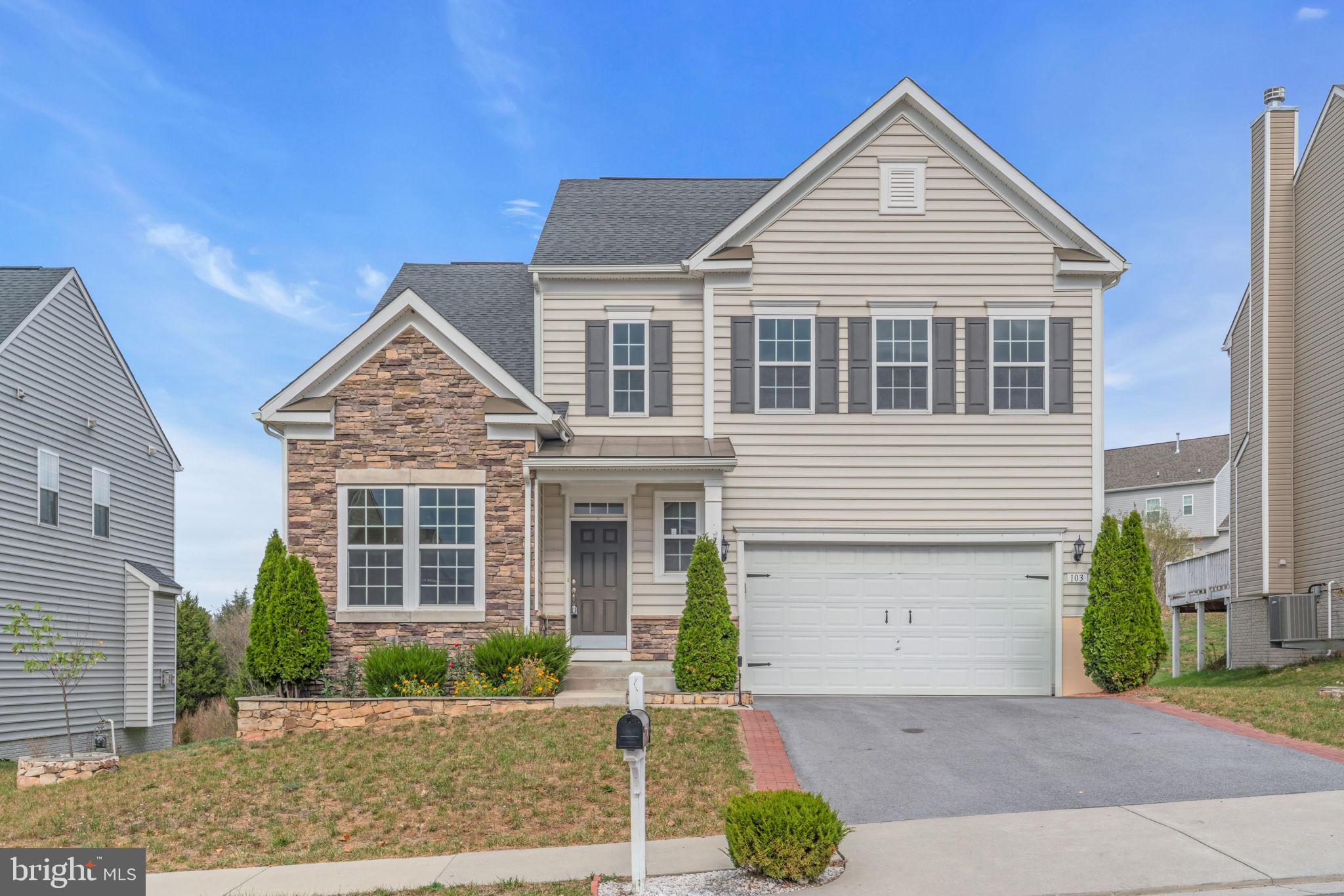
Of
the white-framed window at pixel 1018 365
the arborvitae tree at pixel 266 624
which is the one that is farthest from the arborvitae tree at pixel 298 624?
the white-framed window at pixel 1018 365

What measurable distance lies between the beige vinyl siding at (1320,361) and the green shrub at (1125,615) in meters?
6.10

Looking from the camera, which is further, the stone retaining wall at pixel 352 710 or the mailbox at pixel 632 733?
the stone retaining wall at pixel 352 710

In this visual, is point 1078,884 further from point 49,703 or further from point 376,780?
point 49,703

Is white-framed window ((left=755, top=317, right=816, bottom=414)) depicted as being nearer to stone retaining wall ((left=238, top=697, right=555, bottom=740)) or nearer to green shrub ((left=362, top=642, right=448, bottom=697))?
stone retaining wall ((left=238, top=697, right=555, bottom=740))

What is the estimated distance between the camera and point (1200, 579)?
84.6ft

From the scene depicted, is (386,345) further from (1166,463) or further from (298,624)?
(1166,463)

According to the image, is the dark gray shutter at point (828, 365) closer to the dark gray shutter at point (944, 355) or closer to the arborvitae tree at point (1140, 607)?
the dark gray shutter at point (944, 355)

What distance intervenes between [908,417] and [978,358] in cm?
146

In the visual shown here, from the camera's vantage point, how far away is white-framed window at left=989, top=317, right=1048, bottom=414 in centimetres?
1755

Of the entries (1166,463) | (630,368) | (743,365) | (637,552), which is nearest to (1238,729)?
(743,365)

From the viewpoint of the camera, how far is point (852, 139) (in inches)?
696

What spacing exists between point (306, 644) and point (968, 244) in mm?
11728

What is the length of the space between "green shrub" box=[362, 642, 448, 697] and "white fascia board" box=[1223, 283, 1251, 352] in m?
18.3

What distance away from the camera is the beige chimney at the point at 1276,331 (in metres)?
22.0
